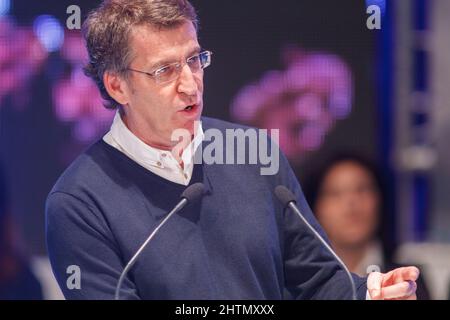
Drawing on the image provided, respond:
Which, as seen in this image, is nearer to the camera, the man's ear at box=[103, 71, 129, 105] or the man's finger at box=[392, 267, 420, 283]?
the man's finger at box=[392, 267, 420, 283]

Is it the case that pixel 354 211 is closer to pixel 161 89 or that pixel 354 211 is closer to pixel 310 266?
pixel 310 266

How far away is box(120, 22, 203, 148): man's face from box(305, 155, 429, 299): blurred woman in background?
42 centimetres

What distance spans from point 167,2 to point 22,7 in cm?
49

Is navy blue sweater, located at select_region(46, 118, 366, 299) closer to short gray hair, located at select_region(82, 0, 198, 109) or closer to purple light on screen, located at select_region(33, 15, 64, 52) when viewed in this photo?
short gray hair, located at select_region(82, 0, 198, 109)

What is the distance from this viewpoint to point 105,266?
6.09 feet

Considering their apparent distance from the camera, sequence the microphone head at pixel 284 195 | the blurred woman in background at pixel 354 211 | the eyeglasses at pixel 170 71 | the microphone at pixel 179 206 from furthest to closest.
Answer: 1. the blurred woman in background at pixel 354 211
2. the eyeglasses at pixel 170 71
3. the microphone head at pixel 284 195
4. the microphone at pixel 179 206

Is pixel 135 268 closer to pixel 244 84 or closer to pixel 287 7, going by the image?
pixel 244 84

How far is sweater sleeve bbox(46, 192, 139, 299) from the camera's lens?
6.06 feet

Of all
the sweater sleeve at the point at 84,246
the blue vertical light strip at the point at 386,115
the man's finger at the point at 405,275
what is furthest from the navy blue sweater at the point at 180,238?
the blue vertical light strip at the point at 386,115

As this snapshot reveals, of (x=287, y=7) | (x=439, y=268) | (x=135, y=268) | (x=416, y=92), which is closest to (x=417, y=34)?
(x=416, y=92)

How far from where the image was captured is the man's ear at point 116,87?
2.03 m

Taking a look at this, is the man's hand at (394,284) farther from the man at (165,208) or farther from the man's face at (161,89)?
the man's face at (161,89)

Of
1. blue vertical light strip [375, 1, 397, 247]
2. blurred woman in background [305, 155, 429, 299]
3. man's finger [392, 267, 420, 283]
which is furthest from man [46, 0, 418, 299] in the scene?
blue vertical light strip [375, 1, 397, 247]

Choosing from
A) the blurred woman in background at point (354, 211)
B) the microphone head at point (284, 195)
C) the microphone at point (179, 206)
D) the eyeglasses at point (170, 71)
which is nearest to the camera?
the microphone at point (179, 206)
